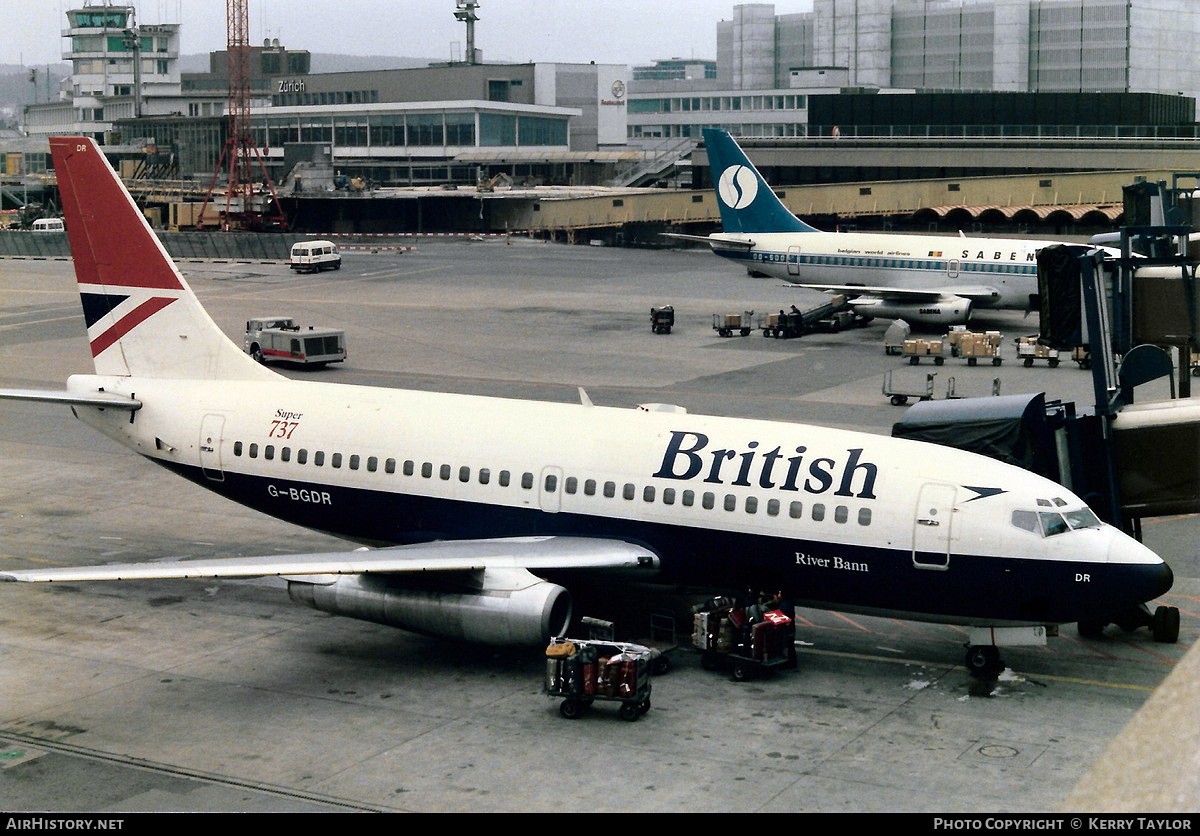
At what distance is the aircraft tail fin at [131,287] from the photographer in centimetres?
3312

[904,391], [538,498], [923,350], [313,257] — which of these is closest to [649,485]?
[538,498]

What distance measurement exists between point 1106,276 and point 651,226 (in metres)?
106

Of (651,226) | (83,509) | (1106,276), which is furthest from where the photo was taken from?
(651,226)

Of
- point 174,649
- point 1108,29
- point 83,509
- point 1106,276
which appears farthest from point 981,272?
point 1108,29

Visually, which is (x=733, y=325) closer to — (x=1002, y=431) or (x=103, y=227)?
(x=103, y=227)

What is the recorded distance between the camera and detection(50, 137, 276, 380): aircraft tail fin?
33125mm

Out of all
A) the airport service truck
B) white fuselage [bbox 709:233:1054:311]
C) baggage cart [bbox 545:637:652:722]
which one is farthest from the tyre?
white fuselage [bbox 709:233:1054:311]

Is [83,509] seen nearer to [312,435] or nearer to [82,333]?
[312,435]

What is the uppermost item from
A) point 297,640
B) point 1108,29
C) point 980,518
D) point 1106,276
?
point 1108,29

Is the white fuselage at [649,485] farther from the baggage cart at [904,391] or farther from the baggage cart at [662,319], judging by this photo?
the baggage cart at [662,319]

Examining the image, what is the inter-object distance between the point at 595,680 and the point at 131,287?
1733cm

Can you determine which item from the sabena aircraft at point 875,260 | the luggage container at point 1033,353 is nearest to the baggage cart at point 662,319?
the sabena aircraft at point 875,260

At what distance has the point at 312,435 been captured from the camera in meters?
30.8

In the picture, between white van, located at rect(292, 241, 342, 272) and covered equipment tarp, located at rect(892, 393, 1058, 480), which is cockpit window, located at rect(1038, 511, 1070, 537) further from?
white van, located at rect(292, 241, 342, 272)
